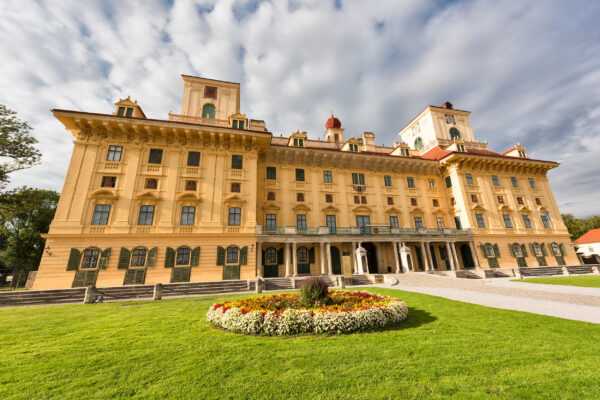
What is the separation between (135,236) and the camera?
2014 centimetres

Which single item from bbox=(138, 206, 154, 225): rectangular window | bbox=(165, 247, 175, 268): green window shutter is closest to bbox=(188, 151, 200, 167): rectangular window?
bbox=(138, 206, 154, 225): rectangular window

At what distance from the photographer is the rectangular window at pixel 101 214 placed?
20203 mm

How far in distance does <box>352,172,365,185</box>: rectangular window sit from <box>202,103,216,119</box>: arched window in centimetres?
1860

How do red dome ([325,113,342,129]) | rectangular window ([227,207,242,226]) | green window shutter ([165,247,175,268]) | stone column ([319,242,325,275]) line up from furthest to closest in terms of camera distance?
red dome ([325,113,342,129]) < stone column ([319,242,325,275]) < rectangular window ([227,207,242,226]) < green window shutter ([165,247,175,268])

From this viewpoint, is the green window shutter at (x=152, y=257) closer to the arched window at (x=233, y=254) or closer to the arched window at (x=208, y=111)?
the arched window at (x=233, y=254)

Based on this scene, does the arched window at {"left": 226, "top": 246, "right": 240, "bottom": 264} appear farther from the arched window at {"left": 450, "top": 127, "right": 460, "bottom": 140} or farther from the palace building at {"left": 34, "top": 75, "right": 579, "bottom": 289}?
the arched window at {"left": 450, "top": 127, "right": 460, "bottom": 140}

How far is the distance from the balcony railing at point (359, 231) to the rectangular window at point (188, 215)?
6.13 meters

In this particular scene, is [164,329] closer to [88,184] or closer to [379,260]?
[88,184]

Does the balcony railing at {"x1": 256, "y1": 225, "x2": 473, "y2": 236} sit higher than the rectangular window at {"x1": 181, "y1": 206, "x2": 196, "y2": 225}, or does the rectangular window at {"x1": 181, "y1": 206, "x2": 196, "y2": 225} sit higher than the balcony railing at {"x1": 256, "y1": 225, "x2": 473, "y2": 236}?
the rectangular window at {"x1": 181, "y1": 206, "x2": 196, "y2": 225}

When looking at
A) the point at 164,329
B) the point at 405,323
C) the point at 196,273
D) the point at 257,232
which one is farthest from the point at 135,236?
the point at 405,323

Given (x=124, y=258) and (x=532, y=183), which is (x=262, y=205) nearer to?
(x=124, y=258)

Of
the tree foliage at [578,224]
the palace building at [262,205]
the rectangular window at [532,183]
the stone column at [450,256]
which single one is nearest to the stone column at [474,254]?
the palace building at [262,205]

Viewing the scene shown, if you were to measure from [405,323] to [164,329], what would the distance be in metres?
8.01

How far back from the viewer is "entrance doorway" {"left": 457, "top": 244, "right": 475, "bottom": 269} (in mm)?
28250
